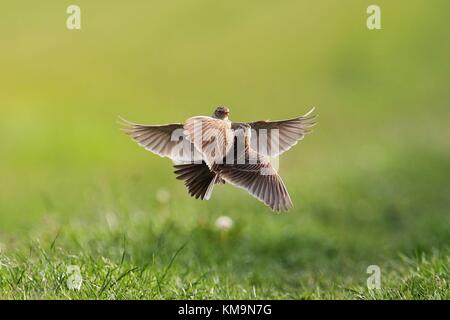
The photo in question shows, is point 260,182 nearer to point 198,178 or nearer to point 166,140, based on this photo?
point 198,178

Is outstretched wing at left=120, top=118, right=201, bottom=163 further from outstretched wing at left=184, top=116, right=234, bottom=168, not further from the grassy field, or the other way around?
the grassy field

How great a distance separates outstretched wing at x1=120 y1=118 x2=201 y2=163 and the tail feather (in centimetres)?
5

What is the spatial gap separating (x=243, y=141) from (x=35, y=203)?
327 inches

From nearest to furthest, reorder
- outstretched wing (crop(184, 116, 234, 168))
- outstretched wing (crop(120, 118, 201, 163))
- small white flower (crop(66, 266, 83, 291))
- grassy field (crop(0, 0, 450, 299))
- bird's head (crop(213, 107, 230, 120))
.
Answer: outstretched wing (crop(184, 116, 234, 168)), bird's head (crop(213, 107, 230, 120)), outstretched wing (crop(120, 118, 201, 163)), small white flower (crop(66, 266, 83, 291)), grassy field (crop(0, 0, 450, 299))

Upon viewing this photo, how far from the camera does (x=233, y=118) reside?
1702cm

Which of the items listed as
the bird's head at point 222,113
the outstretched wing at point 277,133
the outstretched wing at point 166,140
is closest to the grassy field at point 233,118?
the outstretched wing at point 166,140

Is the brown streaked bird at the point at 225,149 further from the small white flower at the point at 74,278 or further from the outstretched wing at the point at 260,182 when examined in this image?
the small white flower at the point at 74,278

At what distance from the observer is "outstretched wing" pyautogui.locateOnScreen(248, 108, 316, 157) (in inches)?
157

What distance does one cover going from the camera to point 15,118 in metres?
17.6

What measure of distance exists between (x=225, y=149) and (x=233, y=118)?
13.3 m

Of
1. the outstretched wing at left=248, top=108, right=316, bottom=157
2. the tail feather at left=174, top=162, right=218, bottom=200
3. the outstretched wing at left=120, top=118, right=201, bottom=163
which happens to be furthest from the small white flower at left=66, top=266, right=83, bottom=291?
the outstretched wing at left=248, top=108, right=316, bottom=157

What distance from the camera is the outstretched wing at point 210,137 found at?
3.66 m

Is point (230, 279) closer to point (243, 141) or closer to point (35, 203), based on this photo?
point (243, 141)
